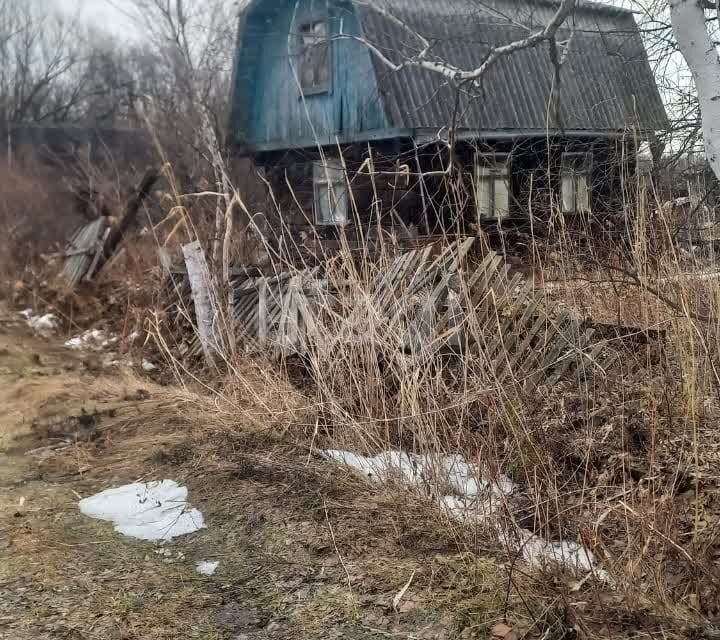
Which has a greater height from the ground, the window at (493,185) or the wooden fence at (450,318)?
the window at (493,185)

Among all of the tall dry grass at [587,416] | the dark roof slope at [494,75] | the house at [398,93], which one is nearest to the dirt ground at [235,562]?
the tall dry grass at [587,416]

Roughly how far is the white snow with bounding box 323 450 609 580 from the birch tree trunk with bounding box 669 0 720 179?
203cm

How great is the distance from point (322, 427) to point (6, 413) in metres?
2.92

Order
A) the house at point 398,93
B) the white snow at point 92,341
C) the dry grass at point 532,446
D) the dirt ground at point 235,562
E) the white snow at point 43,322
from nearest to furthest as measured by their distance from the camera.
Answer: the dry grass at point 532,446
the dirt ground at point 235,562
the white snow at point 92,341
the white snow at point 43,322
the house at point 398,93

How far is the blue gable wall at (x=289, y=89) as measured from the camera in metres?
12.1

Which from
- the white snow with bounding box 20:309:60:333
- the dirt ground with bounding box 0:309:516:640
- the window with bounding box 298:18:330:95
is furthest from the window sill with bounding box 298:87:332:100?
the dirt ground with bounding box 0:309:516:640

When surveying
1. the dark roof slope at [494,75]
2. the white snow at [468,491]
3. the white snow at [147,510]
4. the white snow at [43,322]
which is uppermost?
the dark roof slope at [494,75]

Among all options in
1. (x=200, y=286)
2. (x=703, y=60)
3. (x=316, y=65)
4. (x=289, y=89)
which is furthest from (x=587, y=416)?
(x=289, y=89)

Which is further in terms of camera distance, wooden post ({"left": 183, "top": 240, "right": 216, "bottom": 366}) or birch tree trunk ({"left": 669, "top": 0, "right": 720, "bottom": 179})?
wooden post ({"left": 183, "top": 240, "right": 216, "bottom": 366})

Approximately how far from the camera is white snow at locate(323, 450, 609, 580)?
8.61 ft

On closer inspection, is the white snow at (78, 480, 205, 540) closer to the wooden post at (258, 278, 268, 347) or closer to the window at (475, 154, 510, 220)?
the wooden post at (258, 278, 268, 347)

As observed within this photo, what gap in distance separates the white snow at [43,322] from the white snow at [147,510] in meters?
6.54

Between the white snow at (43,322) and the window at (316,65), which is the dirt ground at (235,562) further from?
the window at (316,65)

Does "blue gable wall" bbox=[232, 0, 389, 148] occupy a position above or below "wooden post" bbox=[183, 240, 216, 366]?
above
